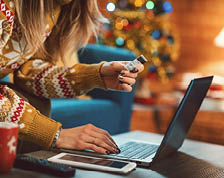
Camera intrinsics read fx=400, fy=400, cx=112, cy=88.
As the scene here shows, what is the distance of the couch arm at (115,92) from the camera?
6.84 ft

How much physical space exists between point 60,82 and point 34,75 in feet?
0.30

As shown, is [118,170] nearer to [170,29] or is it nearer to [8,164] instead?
[8,164]

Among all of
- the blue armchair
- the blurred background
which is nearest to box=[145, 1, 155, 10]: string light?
the blurred background

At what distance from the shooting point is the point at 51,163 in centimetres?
75

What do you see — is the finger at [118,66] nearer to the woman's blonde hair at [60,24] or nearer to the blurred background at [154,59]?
the woman's blonde hair at [60,24]

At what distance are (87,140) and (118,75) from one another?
246 mm

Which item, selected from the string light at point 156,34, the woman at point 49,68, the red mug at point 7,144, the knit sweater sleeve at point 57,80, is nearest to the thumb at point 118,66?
the woman at point 49,68

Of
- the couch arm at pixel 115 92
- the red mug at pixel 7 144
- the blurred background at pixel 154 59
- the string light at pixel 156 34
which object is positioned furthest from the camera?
the string light at pixel 156 34

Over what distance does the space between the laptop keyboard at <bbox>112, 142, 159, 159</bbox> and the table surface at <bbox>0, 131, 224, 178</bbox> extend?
0.05 meters

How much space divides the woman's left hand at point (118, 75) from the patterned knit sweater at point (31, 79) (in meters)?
0.02

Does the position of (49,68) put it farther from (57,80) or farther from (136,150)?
(136,150)

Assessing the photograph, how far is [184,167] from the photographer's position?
870mm

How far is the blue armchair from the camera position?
170 centimetres

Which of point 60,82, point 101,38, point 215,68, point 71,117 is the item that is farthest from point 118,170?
point 215,68
